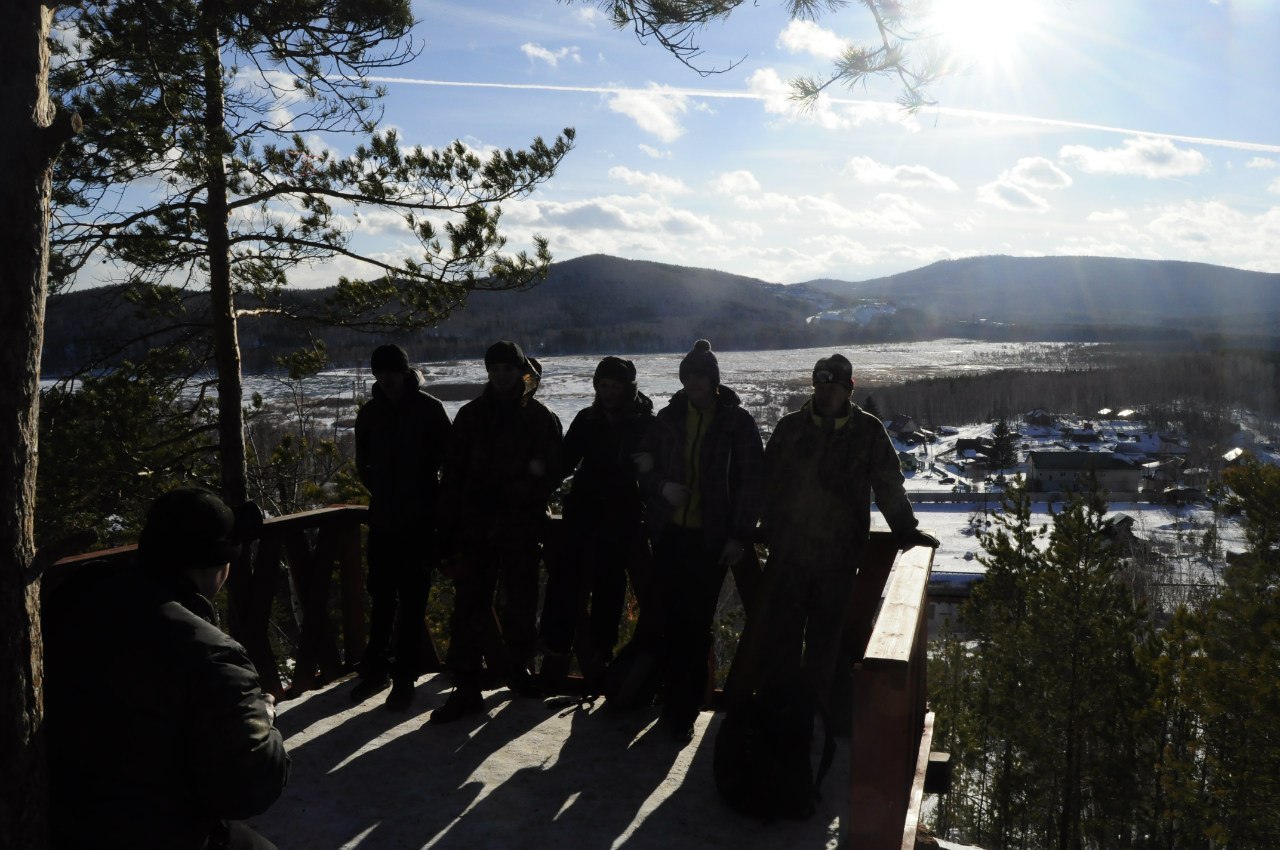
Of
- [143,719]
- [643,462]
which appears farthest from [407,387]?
[143,719]

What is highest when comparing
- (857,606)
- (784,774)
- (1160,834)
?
(857,606)

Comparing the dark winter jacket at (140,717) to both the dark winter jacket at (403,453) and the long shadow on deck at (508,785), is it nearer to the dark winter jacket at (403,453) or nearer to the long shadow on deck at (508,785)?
the long shadow on deck at (508,785)

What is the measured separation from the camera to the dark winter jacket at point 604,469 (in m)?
4.19

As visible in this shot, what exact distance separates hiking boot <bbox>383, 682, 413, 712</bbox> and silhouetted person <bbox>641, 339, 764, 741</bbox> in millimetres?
1246

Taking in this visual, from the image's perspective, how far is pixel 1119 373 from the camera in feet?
421

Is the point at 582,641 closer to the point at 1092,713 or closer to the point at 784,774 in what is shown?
the point at 784,774

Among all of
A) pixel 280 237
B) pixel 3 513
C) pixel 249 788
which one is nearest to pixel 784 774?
pixel 249 788

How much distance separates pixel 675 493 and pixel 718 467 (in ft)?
0.73

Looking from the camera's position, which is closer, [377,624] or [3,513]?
[3,513]

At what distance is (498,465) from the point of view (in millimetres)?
4199

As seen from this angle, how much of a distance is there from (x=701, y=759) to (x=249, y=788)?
2.28 metres

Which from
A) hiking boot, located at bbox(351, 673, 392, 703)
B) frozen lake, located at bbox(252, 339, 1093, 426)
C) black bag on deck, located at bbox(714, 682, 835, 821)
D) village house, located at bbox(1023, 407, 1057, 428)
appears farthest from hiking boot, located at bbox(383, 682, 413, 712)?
village house, located at bbox(1023, 407, 1057, 428)

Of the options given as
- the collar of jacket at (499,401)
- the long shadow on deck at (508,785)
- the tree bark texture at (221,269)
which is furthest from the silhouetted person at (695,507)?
the tree bark texture at (221,269)

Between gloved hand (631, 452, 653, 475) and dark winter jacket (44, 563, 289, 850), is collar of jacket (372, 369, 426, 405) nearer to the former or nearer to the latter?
gloved hand (631, 452, 653, 475)
